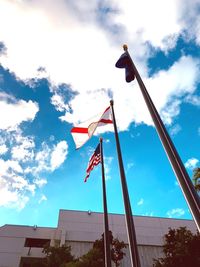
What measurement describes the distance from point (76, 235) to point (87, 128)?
34265 millimetres

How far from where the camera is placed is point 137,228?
44812 millimetres

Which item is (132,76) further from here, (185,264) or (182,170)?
(185,264)

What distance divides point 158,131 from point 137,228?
43568 mm

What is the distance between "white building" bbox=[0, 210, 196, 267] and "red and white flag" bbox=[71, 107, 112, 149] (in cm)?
3163

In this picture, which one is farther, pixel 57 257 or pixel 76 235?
pixel 76 235

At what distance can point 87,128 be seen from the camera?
1155 centimetres

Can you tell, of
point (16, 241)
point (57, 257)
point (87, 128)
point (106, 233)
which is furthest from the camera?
point (16, 241)

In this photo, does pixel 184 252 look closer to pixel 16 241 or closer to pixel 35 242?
pixel 16 241

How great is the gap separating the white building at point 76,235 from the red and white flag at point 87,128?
3163cm

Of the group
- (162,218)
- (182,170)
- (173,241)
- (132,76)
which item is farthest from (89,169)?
(162,218)

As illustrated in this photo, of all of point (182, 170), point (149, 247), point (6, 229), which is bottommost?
point (182, 170)

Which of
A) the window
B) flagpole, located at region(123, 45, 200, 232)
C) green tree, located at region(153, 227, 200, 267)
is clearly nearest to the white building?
the window

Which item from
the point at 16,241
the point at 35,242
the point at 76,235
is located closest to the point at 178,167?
the point at 76,235

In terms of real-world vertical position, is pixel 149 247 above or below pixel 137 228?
below
